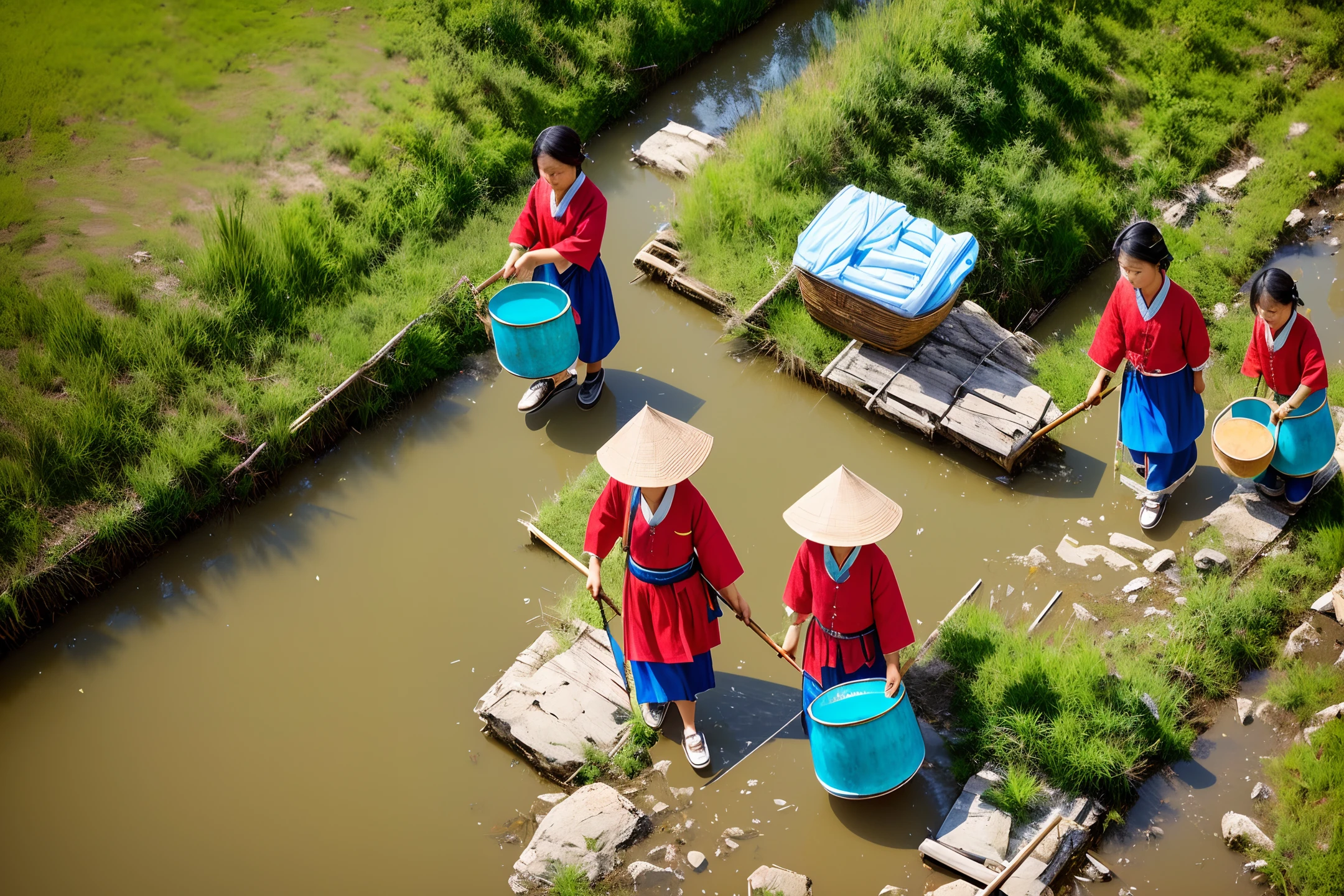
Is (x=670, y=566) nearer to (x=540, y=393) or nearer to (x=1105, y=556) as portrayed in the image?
(x=540, y=393)

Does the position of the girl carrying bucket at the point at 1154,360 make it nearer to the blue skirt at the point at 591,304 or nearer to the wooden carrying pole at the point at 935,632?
the wooden carrying pole at the point at 935,632

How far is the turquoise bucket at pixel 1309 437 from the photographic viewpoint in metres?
5.17

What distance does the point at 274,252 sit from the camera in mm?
6902

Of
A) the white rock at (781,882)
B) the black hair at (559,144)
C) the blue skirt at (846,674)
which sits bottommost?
the white rock at (781,882)

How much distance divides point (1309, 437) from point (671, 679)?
11.7ft

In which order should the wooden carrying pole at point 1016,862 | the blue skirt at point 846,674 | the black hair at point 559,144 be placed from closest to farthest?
the wooden carrying pole at point 1016,862 → the blue skirt at point 846,674 → the black hair at point 559,144

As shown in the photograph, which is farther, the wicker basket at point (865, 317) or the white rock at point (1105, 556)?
the wicker basket at point (865, 317)

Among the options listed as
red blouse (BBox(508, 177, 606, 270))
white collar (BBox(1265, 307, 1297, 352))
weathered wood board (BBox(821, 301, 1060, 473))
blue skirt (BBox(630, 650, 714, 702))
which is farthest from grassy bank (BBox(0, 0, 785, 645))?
white collar (BBox(1265, 307, 1297, 352))

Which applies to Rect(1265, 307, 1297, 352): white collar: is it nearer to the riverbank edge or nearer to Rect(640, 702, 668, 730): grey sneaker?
the riverbank edge

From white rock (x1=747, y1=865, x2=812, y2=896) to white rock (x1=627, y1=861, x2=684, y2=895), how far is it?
0.33m

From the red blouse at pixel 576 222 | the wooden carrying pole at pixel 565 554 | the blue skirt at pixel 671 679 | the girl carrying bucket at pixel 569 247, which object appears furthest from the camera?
the red blouse at pixel 576 222

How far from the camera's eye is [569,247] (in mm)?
5926

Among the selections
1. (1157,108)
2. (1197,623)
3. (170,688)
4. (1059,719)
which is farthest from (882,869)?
(1157,108)

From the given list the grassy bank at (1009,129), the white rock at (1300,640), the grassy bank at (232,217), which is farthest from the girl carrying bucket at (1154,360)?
the grassy bank at (232,217)
